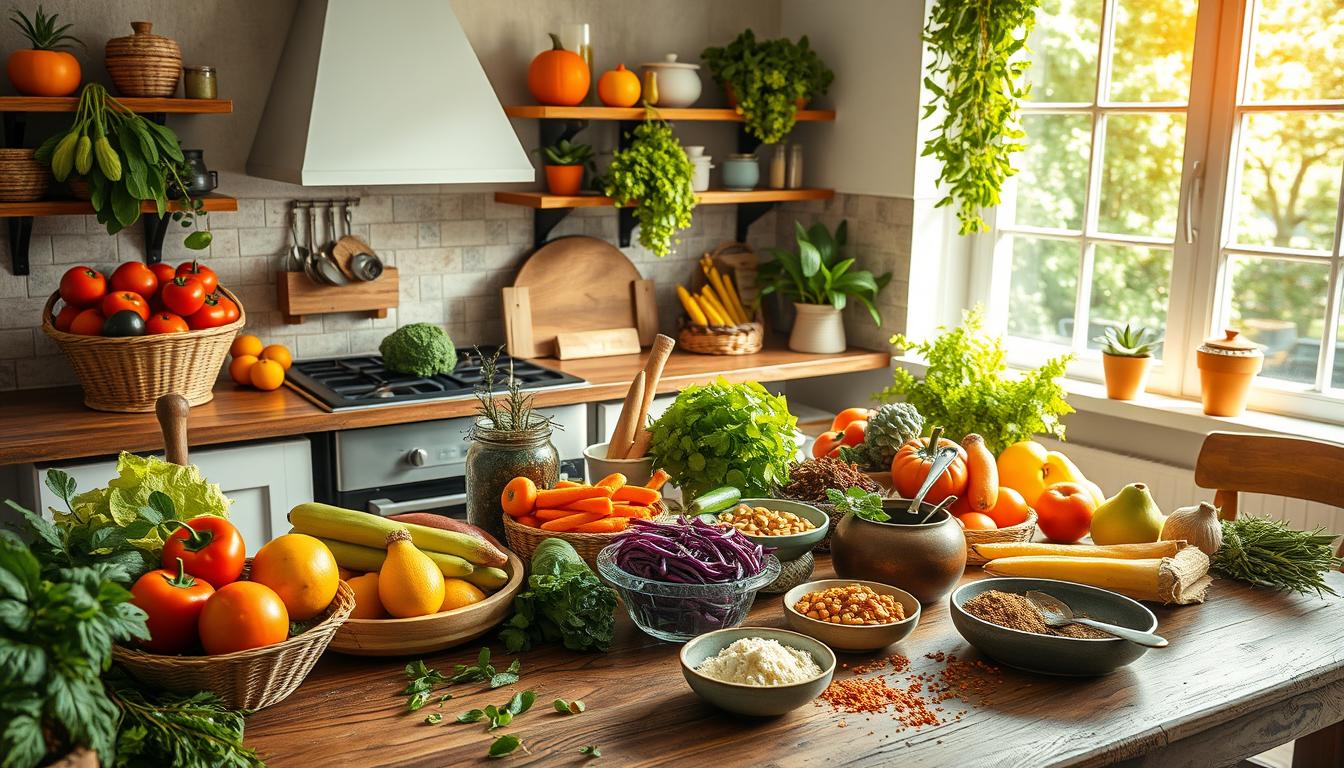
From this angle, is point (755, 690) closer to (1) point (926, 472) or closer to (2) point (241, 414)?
(1) point (926, 472)

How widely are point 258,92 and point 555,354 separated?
1269 mm

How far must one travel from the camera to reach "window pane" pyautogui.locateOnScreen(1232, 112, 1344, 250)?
10.1 feet

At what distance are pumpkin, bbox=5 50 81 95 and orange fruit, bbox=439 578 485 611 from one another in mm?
2119

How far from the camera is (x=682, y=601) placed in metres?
1.63

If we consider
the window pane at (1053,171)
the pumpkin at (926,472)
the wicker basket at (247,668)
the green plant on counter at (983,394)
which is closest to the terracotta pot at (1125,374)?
the green plant on counter at (983,394)

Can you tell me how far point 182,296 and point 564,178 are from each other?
50.4 inches

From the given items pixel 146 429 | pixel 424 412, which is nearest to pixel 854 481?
pixel 424 412

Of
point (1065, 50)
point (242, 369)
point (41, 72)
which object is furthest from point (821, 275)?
point (41, 72)

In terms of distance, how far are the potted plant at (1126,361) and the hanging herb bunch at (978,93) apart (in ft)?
1.91

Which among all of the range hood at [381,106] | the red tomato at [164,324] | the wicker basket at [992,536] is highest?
the range hood at [381,106]

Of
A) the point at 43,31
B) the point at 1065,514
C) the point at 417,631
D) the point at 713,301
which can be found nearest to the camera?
the point at 417,631

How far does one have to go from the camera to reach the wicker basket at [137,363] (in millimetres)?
2938

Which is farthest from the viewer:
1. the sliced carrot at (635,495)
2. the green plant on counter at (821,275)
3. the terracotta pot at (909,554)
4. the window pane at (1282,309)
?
the green plant on counter at (821,275)

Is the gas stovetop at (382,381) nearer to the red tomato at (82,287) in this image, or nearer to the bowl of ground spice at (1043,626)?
the red tomato at (82,287)
